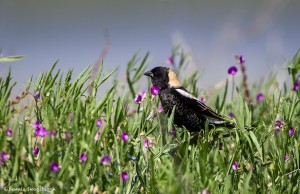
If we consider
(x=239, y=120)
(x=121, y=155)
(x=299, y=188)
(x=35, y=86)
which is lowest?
(x=299, y=188)

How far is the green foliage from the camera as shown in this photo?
94.3 inches

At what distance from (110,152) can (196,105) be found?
4.83ft

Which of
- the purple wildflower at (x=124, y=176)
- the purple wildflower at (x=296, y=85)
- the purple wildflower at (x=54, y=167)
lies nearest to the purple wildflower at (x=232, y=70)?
the purple wildflower at (x=296, y=85)

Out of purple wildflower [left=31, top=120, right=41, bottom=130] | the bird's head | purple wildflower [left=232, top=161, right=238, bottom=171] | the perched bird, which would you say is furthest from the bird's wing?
purple wildflower [left=31, top=120, right=41, bottom=130]

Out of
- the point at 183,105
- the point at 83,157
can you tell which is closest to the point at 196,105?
the point at 183,105

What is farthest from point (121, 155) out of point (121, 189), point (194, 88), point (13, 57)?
point (194, 88)

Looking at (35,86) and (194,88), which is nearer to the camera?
(35,86)

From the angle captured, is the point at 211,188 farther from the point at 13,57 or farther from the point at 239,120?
the point at 13,57

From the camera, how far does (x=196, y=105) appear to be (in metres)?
4.15

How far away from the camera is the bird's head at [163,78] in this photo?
438cm

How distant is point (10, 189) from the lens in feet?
7.61

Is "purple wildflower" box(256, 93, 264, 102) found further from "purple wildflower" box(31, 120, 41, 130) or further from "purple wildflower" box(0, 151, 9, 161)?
"purple wildflower" box(0, 151, 9, 161)

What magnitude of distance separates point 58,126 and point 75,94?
0.88 feet

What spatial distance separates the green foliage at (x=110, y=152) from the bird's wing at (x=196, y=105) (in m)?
0.54
